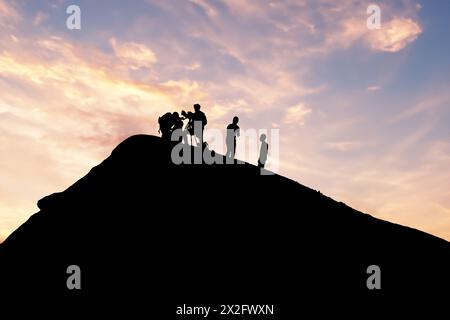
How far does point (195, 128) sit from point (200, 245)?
823cm

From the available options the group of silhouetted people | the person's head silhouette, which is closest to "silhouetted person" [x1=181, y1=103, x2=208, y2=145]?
the group of silhouetted people

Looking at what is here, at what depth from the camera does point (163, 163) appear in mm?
23359

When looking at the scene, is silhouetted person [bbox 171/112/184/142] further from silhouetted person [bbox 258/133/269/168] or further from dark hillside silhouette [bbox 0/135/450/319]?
silhouetted person [bbox 258/133/269/168]

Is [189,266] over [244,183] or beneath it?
beneath

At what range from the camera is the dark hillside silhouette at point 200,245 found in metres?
18.8

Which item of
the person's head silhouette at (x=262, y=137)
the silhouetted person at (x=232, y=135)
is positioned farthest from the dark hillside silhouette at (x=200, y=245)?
the person's head silhouette at (x=262, y=137)

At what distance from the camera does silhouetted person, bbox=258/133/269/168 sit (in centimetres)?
2659

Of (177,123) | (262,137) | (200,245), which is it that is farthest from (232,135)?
(200,245)

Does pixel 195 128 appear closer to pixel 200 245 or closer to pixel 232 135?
pixel 232 135

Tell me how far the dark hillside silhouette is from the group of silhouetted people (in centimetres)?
181
